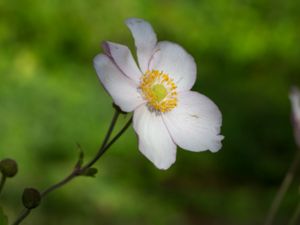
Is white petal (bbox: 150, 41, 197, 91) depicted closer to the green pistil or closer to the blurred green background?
the green pistil

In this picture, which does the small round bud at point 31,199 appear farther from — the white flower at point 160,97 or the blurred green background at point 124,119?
the blurred green background at point 124,119

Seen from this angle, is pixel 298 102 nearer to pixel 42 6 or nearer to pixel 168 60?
pixel 168 60

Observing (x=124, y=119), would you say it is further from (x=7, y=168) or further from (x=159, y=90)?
(x=7, y=168)

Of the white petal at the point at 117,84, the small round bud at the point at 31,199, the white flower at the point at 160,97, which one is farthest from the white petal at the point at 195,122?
the small round bud at the point at 31,199

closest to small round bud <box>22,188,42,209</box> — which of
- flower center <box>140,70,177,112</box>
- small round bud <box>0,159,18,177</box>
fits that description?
small round bud <box>0,159,18,177</box>

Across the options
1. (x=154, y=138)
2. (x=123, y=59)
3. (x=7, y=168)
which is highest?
(x=123, y=59)

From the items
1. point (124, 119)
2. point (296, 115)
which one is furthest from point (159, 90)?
point (124, 119)
